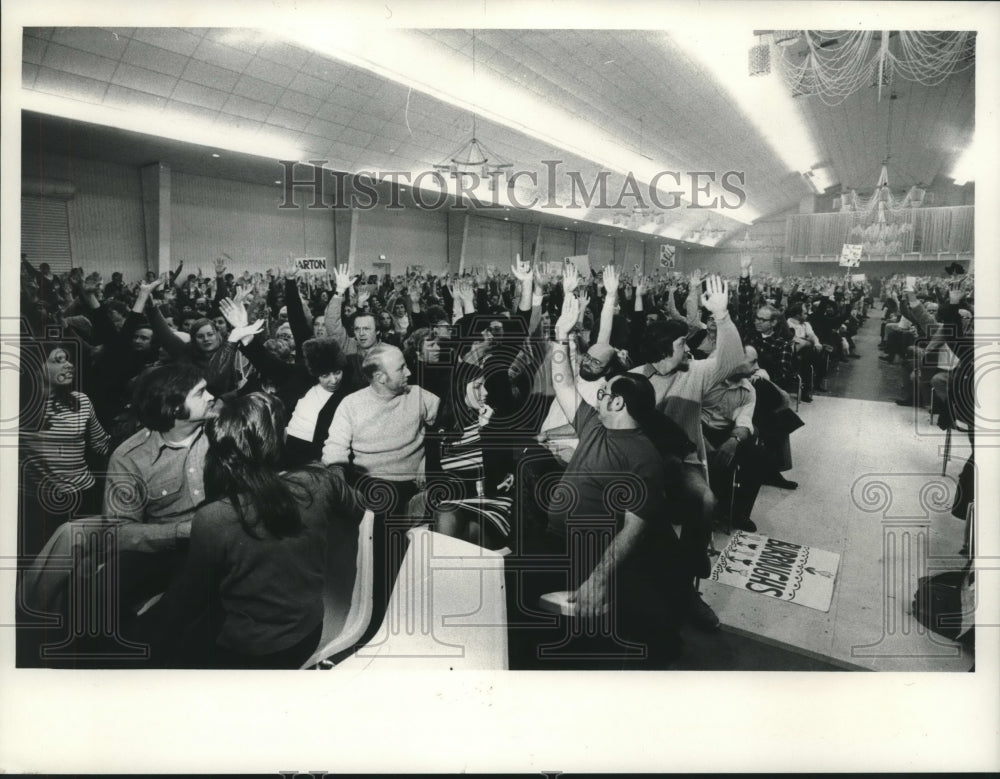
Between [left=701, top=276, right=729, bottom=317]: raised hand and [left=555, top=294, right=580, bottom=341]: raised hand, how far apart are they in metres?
0.55

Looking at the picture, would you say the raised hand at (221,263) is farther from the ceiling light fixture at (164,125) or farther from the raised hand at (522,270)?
the raised hand at (522,270)

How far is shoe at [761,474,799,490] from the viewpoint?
210 centimetres

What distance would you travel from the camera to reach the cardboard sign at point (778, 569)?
6.43 ft

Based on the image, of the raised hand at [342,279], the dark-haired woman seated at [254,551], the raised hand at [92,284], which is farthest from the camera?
the raised hand at [342,279]

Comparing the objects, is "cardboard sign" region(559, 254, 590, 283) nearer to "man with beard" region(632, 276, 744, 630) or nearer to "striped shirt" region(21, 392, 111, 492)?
"man with beard" region(632, 276, 744, 630)

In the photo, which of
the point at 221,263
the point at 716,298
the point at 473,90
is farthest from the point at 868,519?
the point at 221,263

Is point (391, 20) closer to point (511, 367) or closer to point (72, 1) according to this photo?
point (72, 1)

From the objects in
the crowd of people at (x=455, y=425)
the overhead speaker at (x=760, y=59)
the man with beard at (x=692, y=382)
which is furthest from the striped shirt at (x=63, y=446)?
the overhead speaker at (x=760, y=59)

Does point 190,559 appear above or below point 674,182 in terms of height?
below

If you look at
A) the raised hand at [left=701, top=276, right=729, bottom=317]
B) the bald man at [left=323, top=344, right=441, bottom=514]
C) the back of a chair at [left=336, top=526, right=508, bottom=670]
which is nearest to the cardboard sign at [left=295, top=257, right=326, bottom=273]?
the bald man at [left=323, top=344, right=441, bottom=514]

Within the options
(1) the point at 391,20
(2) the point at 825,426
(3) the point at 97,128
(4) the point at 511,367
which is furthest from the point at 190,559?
(2) the point at 825,426

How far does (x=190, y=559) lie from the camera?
1.95 m

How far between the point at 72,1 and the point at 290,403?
6.27 feet

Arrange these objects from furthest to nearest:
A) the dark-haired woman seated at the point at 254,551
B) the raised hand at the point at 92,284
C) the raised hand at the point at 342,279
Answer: the raised hand at the point at 342,279
the raised hand at the point at 92,284
the dark-haired woman seated at the point at 254,551
